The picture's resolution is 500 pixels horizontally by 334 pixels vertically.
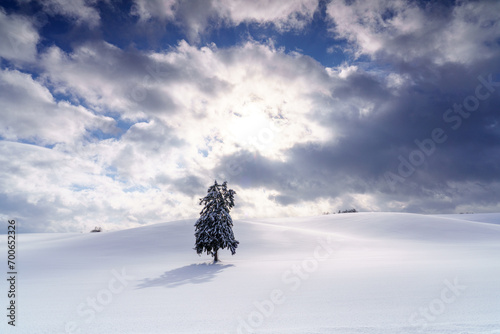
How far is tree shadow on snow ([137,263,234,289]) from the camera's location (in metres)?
21.0

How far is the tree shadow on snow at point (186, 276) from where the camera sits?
21047 millimetres

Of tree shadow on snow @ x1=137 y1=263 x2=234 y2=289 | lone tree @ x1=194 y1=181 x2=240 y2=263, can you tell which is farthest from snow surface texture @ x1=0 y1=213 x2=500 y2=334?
lone tree @ x1=194 y1=181 x2=240 y2=263

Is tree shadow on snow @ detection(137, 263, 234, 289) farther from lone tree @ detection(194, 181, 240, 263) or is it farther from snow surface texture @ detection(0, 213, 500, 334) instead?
lone tree @ detection(194, 181, 240, 263)

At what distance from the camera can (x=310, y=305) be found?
43.5 feet

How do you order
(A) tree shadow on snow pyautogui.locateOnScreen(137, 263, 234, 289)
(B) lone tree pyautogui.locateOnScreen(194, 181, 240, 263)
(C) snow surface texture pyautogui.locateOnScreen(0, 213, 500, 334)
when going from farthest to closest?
1. (B) lone tree pyautogui.locateOnScreen(194, 181, 240, 263)
2. (A) tree shadow on snow pyautogui.locateOnScreen(137, 263, 234, 289)
3. (C) snow surface texture pyautogui.locateOnScreen(0, 213, 500, 334)

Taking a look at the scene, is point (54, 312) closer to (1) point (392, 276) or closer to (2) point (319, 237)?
(1) point (392, 276)

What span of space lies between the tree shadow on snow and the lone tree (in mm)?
2253

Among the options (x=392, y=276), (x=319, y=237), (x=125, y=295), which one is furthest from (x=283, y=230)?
(x=125, y=295)

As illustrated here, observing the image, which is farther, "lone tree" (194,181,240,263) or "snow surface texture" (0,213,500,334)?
"lone tree" (194,181,240,263)

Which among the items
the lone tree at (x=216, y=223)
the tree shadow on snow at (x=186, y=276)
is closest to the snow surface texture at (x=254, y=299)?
the tree shadow on snow at (x=186, y=276)

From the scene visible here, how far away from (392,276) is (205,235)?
19776mm

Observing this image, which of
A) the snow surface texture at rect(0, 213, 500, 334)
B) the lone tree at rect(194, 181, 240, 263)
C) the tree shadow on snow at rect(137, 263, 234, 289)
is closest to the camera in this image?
the snow surface texture at rect(0, 213, 500, 334)

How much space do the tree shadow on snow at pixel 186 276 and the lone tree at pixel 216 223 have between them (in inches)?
88.7

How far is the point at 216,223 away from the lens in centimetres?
3191
